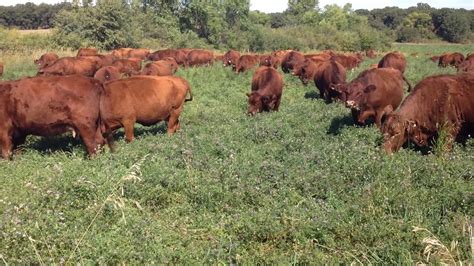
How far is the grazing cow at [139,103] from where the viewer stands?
9.18m

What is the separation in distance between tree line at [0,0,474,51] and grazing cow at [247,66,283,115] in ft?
76.6

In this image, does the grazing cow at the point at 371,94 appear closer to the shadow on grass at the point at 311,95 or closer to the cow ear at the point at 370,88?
the cow ear at the point at 370,88

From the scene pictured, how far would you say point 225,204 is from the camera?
5.59 m

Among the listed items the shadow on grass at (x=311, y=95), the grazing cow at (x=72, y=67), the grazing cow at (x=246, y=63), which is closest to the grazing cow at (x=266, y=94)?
the shadow on grass at (x=311, y=95)

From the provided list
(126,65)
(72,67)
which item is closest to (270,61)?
(126,65)

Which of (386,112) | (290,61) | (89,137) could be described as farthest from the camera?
(290,61)

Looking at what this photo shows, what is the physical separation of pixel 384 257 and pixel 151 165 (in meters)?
3.69

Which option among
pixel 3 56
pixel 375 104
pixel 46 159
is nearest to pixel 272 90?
pixel 375 104

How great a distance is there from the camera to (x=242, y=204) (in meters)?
5.58

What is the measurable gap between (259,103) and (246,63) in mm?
11731

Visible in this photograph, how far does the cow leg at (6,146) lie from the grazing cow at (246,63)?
15.0 meters

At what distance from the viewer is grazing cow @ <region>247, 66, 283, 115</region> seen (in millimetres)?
13055

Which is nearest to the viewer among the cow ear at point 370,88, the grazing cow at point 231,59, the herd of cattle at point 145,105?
the herd of cattle at point 145,105

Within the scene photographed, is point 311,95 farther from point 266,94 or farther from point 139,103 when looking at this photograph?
point 139,103
